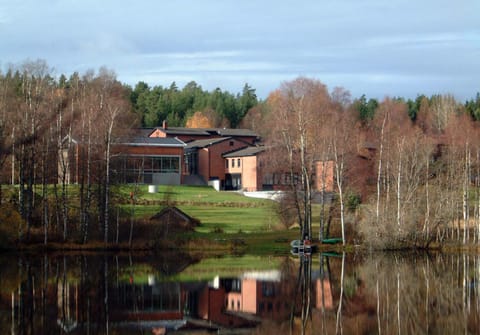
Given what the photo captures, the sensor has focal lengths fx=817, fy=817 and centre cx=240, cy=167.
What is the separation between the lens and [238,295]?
106 ft

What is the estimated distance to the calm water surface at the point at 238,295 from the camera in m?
25.3

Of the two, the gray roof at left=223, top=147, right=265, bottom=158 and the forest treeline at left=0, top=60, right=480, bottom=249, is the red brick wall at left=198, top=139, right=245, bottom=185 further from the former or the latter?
the forest treeline at left=0, top=60, right=480, bottom=249

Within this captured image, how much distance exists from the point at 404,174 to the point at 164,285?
75.5 feet

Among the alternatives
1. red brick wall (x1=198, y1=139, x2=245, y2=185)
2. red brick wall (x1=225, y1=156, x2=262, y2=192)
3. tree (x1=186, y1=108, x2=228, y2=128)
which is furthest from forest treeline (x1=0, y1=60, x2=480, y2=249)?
tree (x1=186, y1=108, x2=228, y2=128)

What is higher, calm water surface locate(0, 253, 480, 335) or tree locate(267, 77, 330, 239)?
tree locate(267, 77, 330, 239)

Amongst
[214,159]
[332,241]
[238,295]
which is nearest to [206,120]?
[214,159]

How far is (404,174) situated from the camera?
52.1m

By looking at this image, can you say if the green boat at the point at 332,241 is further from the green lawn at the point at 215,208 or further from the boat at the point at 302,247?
the green lawn at the point at 215,208

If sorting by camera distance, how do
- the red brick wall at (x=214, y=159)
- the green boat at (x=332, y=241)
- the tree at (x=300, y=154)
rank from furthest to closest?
1. the red brick wall at (x=214, y=159)
2. the green boat at (x=332, y=241)
3. the tree at (x=300, y=154)

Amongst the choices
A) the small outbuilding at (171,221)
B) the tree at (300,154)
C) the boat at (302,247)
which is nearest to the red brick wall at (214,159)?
the tree at (300,154)

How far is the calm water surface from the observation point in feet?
82.9

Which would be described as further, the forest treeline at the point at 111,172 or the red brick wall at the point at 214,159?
the red brick wall at the point at 214,159

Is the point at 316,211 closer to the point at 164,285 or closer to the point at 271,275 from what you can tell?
the point at 271,275

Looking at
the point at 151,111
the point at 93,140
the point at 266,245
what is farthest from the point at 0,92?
the point at 151,111
